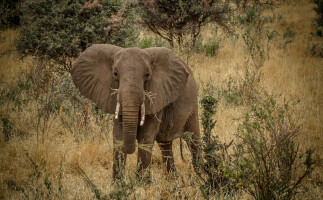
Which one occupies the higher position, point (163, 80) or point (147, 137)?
point (163, 80)

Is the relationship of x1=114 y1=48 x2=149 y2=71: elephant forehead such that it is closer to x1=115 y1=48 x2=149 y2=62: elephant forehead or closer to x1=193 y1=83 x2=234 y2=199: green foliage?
x1=115 y1=48 x2=149 y2=62: elephant forehead

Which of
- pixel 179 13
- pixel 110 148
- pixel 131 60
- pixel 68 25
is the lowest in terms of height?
pixel 110 148

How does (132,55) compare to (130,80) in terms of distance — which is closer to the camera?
(130,80)

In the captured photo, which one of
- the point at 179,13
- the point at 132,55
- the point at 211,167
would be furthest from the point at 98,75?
the point at 179,13

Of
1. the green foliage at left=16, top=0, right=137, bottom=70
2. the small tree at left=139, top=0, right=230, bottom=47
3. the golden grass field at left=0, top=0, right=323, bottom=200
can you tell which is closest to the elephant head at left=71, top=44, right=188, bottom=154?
the golden grass field at left=0, top=0, right=323, bottom=200

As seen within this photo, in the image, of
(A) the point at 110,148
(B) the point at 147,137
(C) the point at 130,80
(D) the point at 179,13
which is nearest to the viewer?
(C) the point at 130,80

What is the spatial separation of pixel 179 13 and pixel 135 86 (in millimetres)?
7719

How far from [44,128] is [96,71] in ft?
7.97

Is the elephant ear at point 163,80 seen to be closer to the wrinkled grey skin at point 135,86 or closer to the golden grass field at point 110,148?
the wrinkled grey skin at point 135,86

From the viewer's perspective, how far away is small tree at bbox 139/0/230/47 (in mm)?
10195

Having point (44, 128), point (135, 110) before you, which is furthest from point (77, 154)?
point (135, 110)

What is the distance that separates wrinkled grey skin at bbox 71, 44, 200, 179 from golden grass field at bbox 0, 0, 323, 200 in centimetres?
51

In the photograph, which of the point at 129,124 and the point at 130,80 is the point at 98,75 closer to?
the point at 130,80

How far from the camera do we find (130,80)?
3.30 meters
